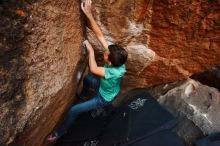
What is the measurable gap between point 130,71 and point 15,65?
1.57 meters

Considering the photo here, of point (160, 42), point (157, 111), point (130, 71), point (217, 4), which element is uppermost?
point (217, 4)

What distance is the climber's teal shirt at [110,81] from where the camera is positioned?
3525 mm

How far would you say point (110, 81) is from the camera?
11.9 ft

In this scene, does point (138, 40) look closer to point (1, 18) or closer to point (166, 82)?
point (166, 82)

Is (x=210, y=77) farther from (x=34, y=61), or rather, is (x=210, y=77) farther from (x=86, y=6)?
(x=34, y=61)

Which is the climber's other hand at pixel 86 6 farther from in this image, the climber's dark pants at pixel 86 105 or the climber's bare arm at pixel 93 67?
the climber's dark pants at pixel 86 105

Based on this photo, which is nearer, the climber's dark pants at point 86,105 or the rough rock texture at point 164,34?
the rough rock texture at point 164,34

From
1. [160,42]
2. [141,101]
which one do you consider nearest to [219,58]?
[160,42]

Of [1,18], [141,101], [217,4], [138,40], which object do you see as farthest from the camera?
[141,101]

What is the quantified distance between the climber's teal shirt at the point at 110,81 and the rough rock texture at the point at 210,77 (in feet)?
3.38

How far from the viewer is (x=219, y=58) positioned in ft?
13.0

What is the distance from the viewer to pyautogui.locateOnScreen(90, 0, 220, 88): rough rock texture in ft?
11.6

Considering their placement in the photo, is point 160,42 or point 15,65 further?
point 160,42

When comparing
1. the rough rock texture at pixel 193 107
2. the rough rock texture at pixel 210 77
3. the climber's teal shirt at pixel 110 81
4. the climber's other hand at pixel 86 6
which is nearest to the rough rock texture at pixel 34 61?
the climber's other hand at pixel 86 6
